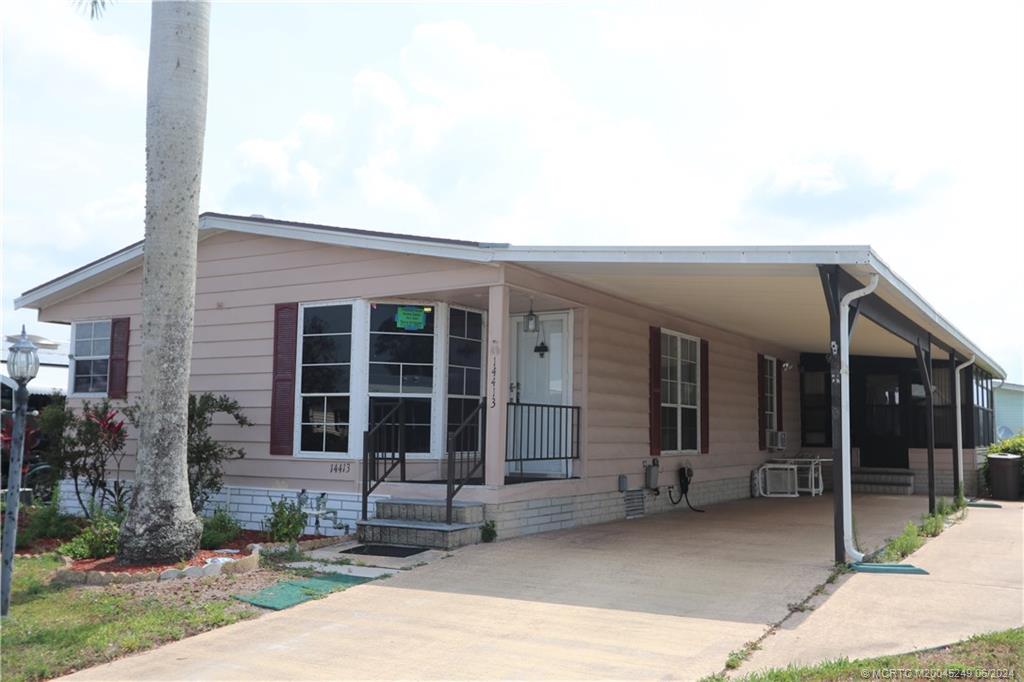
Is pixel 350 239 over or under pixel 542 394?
over

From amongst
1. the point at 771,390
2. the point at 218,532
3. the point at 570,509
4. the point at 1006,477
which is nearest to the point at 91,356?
the point at 218,532

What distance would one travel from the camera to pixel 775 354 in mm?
15961

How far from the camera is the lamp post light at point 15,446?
5711mm

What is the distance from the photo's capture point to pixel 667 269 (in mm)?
8156

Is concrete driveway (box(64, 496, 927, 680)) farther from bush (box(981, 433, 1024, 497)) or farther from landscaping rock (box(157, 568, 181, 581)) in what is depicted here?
bush (box(981, 433, 1024, 497))

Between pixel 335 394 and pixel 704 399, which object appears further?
pixel 704 399

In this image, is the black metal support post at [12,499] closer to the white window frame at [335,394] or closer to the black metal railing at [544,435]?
the white window frame at [335,394]

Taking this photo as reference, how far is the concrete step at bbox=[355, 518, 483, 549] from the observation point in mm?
7848

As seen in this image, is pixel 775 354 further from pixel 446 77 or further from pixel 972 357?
pixel 446 77

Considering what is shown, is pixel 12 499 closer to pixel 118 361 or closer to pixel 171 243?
pixel 171 243

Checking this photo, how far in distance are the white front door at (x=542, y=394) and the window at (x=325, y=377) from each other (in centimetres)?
192

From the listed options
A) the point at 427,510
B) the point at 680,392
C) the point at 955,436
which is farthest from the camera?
the point at 955,436

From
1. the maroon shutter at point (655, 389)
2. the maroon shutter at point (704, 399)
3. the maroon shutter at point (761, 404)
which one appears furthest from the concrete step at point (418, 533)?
the maroon shutter at point (761, 404)

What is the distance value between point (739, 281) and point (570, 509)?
308 cm
